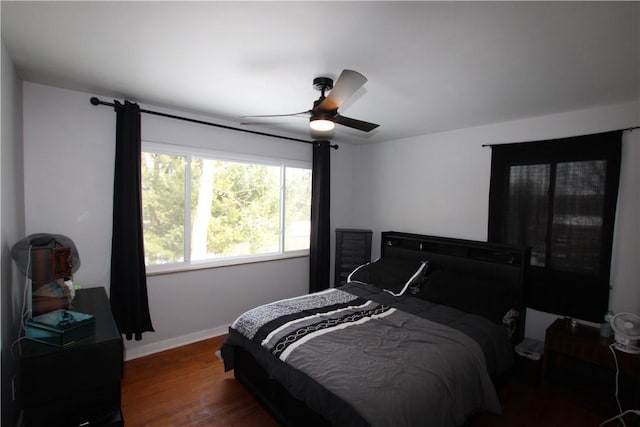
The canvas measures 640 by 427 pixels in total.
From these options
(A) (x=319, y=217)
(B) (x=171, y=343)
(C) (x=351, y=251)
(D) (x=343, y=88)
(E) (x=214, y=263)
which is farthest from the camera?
(C) (x=351, y=251)

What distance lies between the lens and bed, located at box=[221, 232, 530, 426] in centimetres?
165

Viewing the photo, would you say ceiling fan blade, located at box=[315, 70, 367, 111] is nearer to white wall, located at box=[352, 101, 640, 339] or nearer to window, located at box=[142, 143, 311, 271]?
window, located at box=[142, 143, 311, 271]

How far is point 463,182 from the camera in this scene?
11.7 ft

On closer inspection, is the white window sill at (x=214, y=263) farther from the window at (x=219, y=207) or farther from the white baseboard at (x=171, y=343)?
the white baseboard at (x=171, y=343)

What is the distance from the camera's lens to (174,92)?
2.62 meters

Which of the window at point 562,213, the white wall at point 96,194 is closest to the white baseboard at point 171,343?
the white wall at point 96,194

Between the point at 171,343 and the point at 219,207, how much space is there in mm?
1540

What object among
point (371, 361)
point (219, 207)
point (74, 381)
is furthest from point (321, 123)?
point (74, 381)

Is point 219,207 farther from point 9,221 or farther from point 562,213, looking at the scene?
point 562,213

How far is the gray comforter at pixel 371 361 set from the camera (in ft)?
5.20

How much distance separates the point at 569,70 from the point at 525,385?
257cm

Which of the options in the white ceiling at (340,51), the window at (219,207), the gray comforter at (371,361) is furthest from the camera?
the window at (219,207)

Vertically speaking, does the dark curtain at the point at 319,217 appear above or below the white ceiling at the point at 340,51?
below

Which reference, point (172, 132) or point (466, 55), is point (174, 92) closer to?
point (172, 132)
